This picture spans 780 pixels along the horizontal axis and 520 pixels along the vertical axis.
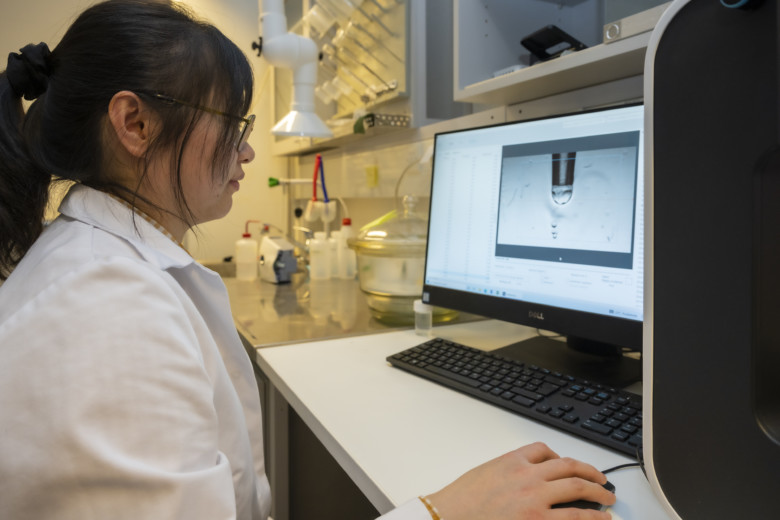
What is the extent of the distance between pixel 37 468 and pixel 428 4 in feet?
5.60

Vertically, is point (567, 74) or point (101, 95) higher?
point (567, 74)

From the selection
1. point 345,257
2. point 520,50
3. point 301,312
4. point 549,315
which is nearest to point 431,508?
point 549,315

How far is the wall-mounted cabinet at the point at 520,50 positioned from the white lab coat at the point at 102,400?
2.66ft

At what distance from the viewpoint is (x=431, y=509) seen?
487mm

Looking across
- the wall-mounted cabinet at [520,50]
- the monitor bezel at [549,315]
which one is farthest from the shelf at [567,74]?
the monitor bezel at [549,315]

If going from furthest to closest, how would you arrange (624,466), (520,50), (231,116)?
(520,50) < (231,116) < (624,466)

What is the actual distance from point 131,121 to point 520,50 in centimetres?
99

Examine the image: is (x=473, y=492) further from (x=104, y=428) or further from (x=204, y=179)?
(x=204, y=179)

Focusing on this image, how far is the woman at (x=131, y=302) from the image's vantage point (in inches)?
16.5

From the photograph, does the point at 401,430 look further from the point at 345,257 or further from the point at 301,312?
the point at 345,257

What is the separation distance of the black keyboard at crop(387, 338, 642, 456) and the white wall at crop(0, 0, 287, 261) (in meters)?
1.96

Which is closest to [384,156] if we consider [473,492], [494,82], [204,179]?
[494,82]

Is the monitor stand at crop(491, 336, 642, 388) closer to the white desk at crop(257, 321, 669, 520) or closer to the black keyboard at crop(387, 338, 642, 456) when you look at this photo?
the black keyboard at crop(387, 338, 642, 456)

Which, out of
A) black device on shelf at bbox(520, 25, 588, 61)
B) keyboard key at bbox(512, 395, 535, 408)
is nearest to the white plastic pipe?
black device on shelf at bbox(520, 25, 588, 61)
